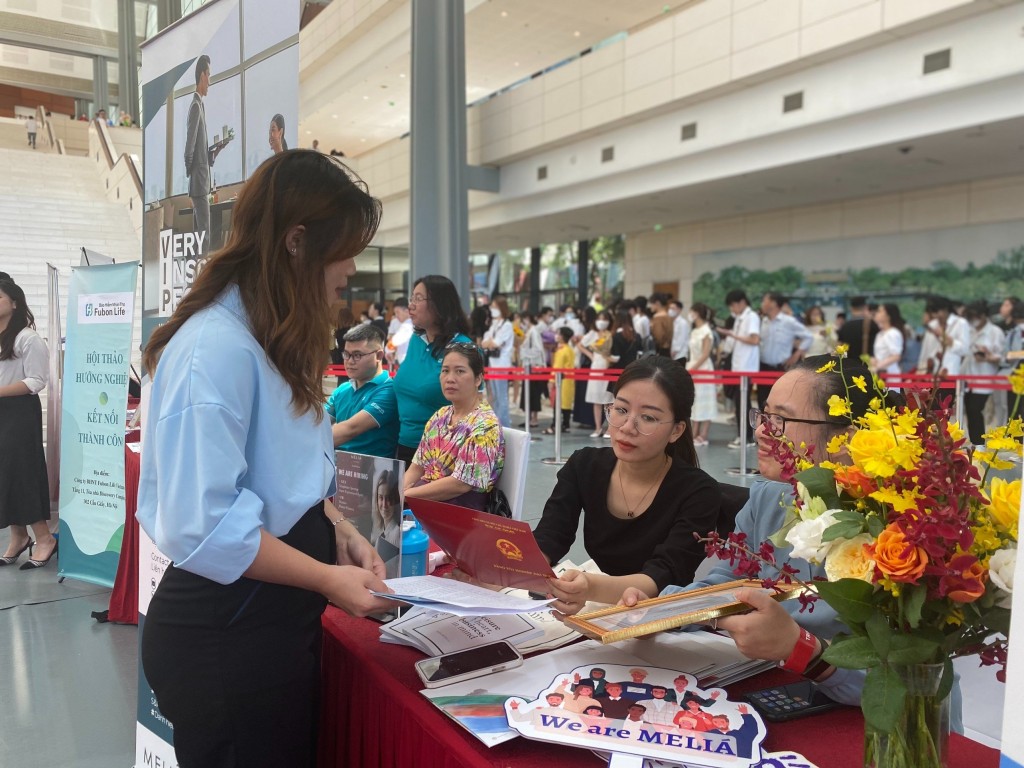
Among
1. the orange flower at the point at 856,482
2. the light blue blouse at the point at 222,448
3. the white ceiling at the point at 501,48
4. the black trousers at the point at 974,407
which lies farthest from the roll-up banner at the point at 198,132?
the white ceiling at the point at 501,48

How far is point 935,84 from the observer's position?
8.48 meters

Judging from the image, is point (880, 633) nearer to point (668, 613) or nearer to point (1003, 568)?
point (1003, 568)

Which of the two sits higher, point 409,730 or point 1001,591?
point 1001,591

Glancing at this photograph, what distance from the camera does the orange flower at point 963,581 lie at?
75 cm

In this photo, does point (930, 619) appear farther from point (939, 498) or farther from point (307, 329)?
point (307, 329)

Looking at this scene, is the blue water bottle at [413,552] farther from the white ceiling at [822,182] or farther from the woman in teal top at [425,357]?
the white ceiling at [822,182]

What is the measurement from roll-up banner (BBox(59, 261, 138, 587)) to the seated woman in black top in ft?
7.69

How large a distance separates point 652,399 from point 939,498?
1118 millimetres

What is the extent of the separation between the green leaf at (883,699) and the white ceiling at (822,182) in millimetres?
9594

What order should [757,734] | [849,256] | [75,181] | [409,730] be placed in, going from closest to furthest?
[757,734] < [409,730] < [849,256] < [75,181]

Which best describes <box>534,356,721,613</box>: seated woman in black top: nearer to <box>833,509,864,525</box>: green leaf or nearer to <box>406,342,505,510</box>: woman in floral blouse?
<box>406,342,505,510</box>: woman in floral blouse

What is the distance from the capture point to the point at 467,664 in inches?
47.4

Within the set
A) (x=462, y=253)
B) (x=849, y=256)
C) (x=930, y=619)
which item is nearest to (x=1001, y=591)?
(x=930, y=619)

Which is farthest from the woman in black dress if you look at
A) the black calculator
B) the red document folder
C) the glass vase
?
the glass vase
